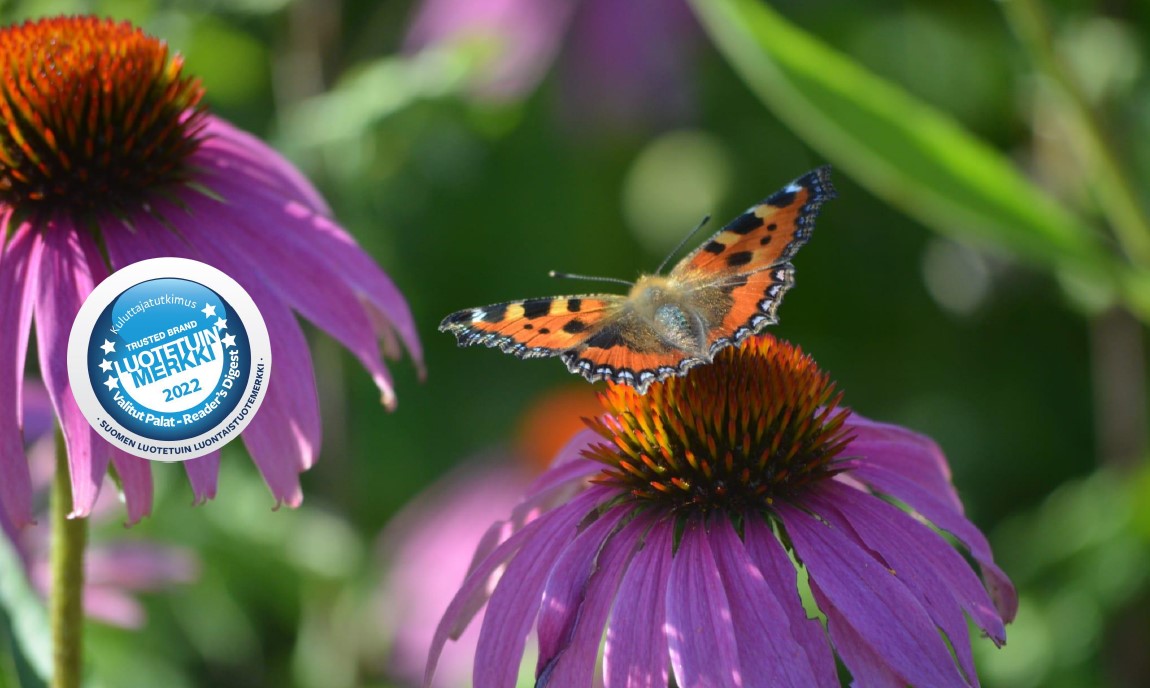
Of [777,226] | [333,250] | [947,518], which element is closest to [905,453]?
[947,518]

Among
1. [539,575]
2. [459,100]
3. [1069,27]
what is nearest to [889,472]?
[539,575]

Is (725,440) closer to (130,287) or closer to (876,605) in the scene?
(876,605)

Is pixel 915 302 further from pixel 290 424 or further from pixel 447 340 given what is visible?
pixel 290 424

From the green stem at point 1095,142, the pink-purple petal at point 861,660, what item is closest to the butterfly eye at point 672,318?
the pink-purple petal at point 861,660

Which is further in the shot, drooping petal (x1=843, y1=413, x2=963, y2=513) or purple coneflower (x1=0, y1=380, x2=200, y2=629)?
purple coneflower (x1=0, y1=380, x2=200, y2=629)

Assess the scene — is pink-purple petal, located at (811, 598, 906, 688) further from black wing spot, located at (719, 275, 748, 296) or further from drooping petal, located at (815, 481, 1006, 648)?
black wing spot, located at (719, 275, 748, 296)

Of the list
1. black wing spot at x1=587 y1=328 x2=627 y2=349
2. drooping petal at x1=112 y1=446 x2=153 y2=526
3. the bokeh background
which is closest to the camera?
drooping petal at x1=112 y1=446 x2=153 y2=526

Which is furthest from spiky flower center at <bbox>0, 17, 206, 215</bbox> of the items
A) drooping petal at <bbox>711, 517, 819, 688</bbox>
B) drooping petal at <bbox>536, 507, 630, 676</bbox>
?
drooping petal at <bbox>711, 517, 819, 688</bbox>
